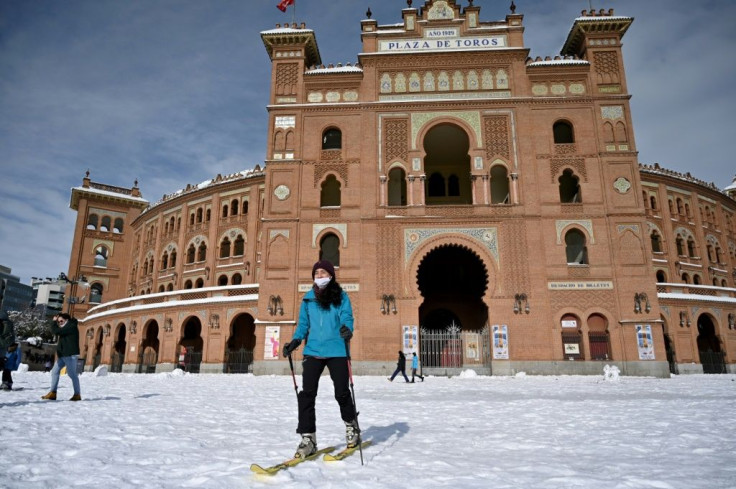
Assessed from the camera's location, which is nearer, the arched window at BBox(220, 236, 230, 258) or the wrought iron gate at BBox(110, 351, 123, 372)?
the wrought iron gate at BBox(110, 351, 123, 372)

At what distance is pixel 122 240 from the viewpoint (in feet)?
148

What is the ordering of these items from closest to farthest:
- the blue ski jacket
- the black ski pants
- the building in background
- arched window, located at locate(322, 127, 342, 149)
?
the black ski pants, the blue ski jacket, arched window, located at locate(322, 127, 342, 149), the building in background

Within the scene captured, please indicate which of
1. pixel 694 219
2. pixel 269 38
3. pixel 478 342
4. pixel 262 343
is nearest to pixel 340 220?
pixel 262 343

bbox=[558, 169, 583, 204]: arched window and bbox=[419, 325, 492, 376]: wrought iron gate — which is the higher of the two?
bbox=[558, 169, 583, 204]: arched window

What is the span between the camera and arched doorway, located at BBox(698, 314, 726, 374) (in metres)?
27.9

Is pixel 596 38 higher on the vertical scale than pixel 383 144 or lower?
higher

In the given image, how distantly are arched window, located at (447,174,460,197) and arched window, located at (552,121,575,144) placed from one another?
6.34 metres

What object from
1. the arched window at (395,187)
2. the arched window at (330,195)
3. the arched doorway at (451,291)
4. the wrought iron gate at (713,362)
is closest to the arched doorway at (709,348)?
the wrought iron gate at (713,362)

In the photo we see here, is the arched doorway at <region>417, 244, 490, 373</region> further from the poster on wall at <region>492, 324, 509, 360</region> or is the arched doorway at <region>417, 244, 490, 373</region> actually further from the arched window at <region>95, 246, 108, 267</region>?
the arched window at <region>95, 246, 108, 267</region>

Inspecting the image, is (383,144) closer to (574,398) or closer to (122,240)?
(574,398)

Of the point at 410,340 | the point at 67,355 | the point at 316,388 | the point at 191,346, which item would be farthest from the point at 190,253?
the point at 316,388

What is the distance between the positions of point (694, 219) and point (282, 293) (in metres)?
32.2

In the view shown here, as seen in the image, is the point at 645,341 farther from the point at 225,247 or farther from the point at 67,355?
the point at 225,247

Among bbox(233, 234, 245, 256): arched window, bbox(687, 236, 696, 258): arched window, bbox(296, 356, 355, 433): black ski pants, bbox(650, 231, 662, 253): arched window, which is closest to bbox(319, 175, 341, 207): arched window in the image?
bbox(233, 234, 245, 256): arched window
